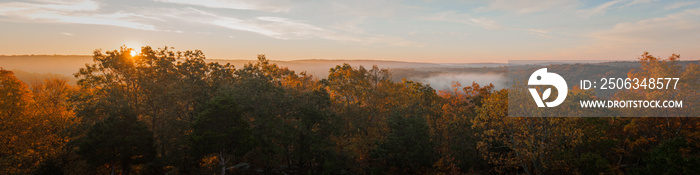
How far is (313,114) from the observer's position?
36.9m

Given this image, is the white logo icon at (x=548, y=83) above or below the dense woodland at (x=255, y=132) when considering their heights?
above

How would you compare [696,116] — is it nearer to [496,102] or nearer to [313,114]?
[496,102]

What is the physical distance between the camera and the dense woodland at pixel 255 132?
30.2 m

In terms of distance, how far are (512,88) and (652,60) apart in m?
21.3

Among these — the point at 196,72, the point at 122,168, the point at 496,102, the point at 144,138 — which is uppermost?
the point at 196,72

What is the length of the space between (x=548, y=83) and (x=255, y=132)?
2752cm

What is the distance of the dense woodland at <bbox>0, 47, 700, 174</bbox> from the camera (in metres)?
30.2

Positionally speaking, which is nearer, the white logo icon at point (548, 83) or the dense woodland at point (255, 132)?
the white logo icon at point (548, 83)

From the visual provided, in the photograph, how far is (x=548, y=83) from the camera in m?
27.2

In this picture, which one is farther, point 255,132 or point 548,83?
point 255,132

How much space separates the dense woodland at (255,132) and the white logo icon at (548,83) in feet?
5.62

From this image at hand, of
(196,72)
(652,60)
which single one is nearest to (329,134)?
(196,72)

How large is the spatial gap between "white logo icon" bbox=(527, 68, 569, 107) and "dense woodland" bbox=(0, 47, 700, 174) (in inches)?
67.4

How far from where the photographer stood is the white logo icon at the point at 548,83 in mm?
26453
